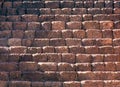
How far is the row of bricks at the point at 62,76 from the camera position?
272 inches

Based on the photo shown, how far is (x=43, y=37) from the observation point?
784cm

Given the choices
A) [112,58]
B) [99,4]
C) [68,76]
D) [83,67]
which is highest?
[99,4]

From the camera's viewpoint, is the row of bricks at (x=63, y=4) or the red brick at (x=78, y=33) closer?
the red brick at (x=78, y=33)

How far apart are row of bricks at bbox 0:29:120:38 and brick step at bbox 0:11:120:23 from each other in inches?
19.8

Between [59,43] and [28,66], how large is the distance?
3.10 ft

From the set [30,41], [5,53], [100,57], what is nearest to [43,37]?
[30,41]

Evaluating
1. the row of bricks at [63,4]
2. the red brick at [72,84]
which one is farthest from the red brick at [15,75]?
the row of bricks at [63,4]

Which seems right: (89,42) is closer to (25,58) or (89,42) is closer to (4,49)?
(25,58)

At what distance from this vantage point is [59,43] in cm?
764

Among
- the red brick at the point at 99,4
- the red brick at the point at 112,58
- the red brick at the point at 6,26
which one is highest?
the red brick at the point at 99,4

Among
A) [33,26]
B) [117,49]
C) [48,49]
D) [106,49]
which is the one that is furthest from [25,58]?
[117,49]

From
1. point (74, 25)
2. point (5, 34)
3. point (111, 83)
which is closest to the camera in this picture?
point (111, 83)

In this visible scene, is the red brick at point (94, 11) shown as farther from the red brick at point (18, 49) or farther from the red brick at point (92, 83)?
the red brick at point (92, 83)

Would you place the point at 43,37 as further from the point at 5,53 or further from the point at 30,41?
the point at 5,53
